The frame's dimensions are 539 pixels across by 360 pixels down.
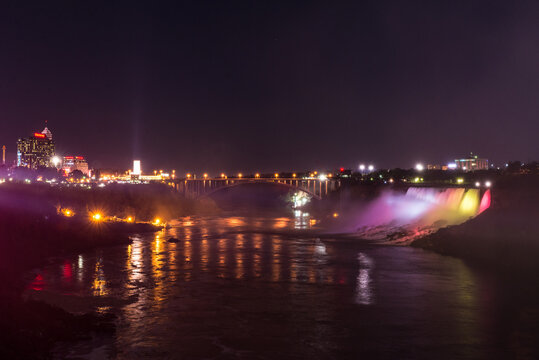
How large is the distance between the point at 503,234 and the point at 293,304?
20.6m

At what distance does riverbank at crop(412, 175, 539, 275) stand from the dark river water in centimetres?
234

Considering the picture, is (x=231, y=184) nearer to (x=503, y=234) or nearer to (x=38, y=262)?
(x=38, y=262)

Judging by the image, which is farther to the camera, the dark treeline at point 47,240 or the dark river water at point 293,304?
the dark river water at point 293,304

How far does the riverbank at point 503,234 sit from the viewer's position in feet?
118

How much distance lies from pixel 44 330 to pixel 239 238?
125 feet

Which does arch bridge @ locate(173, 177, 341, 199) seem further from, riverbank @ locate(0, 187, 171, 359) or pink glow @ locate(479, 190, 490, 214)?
pink glow @ locate(479, 190, 490, 214)

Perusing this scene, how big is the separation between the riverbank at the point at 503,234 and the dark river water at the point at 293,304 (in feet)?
7.68

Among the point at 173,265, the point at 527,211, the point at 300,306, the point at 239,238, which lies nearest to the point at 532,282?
the point at 527,211

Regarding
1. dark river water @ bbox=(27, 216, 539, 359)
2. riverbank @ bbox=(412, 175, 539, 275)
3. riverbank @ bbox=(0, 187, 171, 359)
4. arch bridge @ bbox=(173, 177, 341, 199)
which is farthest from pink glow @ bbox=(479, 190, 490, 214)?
arch bridge @ bbox=(173, 177, 341, 199)

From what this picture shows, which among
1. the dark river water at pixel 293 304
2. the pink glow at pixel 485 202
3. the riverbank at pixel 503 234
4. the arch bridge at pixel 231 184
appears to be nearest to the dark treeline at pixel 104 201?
the arch bridge at pixel 231 184

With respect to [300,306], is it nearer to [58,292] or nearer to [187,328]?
Answer: [187,328]

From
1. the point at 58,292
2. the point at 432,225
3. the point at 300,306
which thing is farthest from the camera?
the point at 432,225

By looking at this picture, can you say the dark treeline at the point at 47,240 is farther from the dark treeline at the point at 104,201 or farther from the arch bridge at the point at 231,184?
the arch bridge at the point at 231,184

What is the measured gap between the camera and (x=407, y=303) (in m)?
25.8
